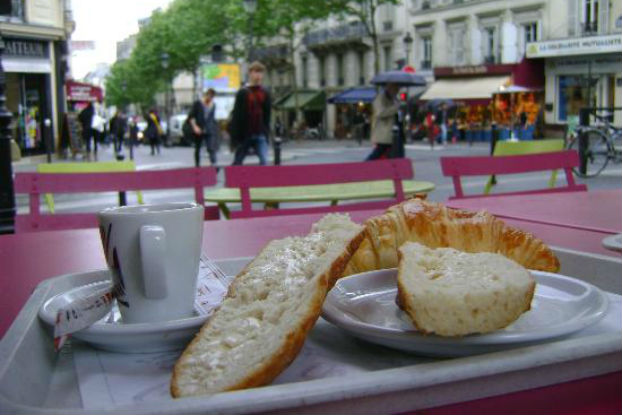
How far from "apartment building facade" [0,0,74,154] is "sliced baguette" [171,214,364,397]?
21.6m

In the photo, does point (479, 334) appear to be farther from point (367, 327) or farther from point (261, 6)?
point (261, 6)

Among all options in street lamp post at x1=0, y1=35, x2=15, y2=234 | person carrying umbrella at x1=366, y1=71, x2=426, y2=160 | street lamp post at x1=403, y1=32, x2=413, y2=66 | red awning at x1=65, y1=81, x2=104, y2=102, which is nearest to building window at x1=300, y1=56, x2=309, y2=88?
street lamp post at x1=403, y1=32, x2=413, y2=66

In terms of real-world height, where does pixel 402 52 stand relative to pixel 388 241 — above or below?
above

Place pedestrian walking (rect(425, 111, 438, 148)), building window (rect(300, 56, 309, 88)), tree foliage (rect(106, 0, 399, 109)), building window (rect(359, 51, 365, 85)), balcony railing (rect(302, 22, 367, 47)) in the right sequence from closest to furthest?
pedestrian walking (rect(425, 111, 438, 148)) → tree foliage (rect(106, 0, 399, 109)) → balcony railing (rect(302, 22, 367, 47)) → building window (rect(359, 51, 365, 85)) → building window (rect(300, 56, 309, 88))

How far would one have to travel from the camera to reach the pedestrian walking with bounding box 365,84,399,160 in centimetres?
990

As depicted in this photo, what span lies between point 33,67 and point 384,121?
15.9m

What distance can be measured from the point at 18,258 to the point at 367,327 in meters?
1.15

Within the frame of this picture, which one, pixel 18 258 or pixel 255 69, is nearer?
pixel 18 258

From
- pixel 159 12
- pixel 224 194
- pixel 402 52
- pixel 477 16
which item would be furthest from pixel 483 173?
pixel 159 12

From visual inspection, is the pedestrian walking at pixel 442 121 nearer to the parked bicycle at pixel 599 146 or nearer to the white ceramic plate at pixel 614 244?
the parked bicycle at pixel 599 146

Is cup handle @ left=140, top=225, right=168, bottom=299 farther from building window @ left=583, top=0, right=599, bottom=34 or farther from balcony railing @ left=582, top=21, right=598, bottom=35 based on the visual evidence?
balcony railing @ left=582, top=21, right=598, bottom=35

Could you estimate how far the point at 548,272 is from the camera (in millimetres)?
1019

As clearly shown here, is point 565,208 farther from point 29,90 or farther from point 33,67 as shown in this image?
point 29,90

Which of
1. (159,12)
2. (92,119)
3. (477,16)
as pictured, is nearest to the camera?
(92,119)
